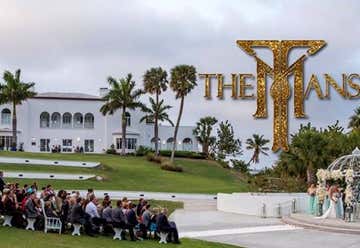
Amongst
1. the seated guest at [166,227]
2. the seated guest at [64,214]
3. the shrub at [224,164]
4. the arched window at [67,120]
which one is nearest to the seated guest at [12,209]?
the seated guest at [64,214]

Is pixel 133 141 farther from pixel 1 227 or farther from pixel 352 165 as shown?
pixel 1 227

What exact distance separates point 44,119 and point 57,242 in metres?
65.8

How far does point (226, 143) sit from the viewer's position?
90.1 meters

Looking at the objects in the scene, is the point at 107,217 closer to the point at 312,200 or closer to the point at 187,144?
the point at 312,200

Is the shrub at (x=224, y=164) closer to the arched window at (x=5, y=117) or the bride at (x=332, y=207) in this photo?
the arched window at (x=5, y=117)

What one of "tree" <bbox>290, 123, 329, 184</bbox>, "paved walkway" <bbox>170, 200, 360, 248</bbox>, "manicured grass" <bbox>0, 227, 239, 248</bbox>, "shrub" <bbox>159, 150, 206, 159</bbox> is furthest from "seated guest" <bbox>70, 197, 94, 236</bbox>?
"shrub" <bbox>159, 150, 206, 159</bbox>

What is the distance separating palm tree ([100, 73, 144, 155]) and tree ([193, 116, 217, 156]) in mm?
13880

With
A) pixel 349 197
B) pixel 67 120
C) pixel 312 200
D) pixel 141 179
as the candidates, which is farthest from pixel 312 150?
pixel 67 120

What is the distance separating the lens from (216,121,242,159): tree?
293 feet

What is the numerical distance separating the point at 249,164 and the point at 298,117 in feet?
125

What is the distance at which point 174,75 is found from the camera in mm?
70562

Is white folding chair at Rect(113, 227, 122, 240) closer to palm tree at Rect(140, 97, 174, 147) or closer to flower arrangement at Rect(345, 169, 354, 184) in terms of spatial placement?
flower arrangement at Rect(345, 169, 354, 184)

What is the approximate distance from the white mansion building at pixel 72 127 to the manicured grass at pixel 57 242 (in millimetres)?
61751

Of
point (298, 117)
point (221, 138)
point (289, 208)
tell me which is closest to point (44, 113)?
point (221, 138)
